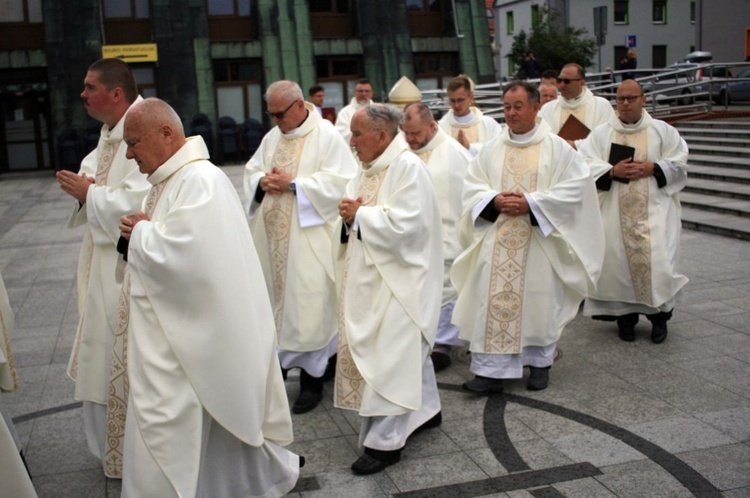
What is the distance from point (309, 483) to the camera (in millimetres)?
4785

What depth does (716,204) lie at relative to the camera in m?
12.8

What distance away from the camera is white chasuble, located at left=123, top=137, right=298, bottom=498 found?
3.91 metres

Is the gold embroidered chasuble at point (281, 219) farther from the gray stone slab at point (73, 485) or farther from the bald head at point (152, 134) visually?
the bald head at point (152, 134)

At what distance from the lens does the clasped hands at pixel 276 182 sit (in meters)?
6.33

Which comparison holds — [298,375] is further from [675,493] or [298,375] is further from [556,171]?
[675,493]

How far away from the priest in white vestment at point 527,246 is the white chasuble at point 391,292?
1.07m

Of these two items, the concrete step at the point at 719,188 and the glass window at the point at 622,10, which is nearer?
the concrete step at the point at 719,188

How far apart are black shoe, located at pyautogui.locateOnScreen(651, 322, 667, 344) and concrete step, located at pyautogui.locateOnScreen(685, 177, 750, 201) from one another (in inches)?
250

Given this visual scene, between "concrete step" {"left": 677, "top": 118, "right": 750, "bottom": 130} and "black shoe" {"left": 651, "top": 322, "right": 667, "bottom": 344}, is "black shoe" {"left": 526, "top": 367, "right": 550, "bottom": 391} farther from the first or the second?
"concrete step" {"left": 677, "top": 118, "right": 750, "bottom": 130}

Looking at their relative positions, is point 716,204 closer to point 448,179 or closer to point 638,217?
point 638,217

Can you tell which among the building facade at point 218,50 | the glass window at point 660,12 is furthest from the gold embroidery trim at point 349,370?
the glass window at point 660,12

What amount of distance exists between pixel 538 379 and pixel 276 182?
2.19 m

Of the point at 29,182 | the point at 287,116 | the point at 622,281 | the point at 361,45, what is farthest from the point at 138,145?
the point at 361,45

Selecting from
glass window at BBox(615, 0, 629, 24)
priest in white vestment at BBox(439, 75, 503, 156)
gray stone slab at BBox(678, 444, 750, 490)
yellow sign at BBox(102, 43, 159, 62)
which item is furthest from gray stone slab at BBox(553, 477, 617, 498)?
glass window at BBox(615, 0, 629, 24)
